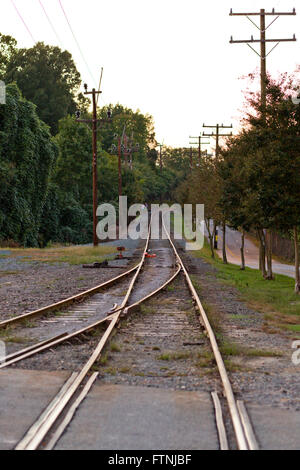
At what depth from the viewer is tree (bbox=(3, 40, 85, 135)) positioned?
9756 centimetres

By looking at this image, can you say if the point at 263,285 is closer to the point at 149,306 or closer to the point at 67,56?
the point at 149,306

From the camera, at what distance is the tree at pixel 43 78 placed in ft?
320

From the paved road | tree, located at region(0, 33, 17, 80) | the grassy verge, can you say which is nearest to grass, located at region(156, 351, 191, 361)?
the grassy verge

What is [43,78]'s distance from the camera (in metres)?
99.9

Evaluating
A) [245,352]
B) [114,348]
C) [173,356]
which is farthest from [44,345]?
[245,352]

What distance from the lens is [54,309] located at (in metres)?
14.4

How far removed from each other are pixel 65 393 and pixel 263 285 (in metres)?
18.8

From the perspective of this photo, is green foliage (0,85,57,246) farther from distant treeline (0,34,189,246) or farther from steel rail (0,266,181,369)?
steel rail (0,266,181,369)

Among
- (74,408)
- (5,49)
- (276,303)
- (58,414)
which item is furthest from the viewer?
(5,49)

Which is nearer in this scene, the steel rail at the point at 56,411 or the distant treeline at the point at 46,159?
the steel rail at the point at 56,411

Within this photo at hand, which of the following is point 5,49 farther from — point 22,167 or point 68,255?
point 68,255

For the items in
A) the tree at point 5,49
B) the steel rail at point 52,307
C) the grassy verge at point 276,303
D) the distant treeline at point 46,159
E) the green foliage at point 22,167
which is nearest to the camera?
the steel rail at point 52,307

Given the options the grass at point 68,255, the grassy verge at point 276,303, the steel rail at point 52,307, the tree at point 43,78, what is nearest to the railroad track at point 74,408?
the steel rail at point 52,307

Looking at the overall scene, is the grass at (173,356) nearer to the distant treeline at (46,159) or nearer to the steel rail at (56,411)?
the steel rail at (56,411)
